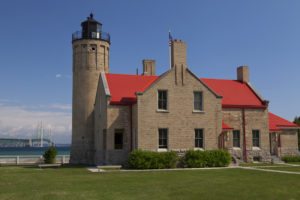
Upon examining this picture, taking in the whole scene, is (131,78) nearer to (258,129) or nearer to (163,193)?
(258,129)

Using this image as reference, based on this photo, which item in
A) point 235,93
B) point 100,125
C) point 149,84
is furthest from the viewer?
point 235,93

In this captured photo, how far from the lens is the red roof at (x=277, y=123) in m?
33.8

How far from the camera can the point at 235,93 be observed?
3375 centimetres

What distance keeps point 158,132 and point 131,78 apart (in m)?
6.80

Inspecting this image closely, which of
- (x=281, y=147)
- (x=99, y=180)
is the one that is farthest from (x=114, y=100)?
(x=281, y=147)

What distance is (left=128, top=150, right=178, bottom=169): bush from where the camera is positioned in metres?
25.1

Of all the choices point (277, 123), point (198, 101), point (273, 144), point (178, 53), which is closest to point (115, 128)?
point (198, 101)

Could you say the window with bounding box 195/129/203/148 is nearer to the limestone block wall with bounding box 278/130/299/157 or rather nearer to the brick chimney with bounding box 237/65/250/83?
the limestone block wall with bounding box 278/130/299/157

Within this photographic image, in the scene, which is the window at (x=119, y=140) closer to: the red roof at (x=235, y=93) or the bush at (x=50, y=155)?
the bush at (x=50, y=155)

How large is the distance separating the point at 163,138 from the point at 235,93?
9994 mm

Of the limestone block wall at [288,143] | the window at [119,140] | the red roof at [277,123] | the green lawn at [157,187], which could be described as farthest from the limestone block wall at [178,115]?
the limestone block wall at [288,143]

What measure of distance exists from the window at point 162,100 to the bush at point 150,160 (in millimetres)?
3524

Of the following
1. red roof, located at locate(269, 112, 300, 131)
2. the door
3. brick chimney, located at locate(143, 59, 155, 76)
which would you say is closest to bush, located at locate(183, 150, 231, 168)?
the door

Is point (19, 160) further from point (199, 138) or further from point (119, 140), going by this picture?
point (199, 138)
